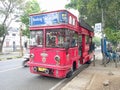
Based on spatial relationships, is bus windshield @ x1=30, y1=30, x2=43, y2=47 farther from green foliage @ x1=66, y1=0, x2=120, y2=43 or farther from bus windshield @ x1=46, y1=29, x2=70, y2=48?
green foliage @ x1=66, y1=0, x2=120, y2=43

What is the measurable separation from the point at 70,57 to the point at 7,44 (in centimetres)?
5656

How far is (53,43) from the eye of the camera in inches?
381

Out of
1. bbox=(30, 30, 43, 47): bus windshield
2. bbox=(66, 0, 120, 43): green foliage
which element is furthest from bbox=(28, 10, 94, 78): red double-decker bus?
bbox=(66, 0, 120, 43): green foliage

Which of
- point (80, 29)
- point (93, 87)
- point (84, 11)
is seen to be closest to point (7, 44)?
point (84, 11)

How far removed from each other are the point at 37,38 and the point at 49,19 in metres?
1.15

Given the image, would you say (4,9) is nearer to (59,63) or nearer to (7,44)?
(7,44)

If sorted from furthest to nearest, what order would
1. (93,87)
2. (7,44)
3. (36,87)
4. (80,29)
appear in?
(7,44)
(80,29)
(36,87)
(93,87)

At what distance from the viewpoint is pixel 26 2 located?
40.7 meters

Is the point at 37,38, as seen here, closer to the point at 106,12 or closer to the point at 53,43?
the point at 53,43

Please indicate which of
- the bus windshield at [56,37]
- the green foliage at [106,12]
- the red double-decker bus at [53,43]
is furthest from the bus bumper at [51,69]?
the green foliage at [106,12]

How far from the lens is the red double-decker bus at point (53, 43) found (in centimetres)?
940

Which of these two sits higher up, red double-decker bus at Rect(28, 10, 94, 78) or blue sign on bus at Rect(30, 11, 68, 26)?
blue sign on bus at Rect(30, 11, 68, 26)

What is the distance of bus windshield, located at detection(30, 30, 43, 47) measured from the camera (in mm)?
10002

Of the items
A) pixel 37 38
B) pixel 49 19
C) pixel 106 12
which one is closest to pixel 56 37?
pixel 49 19
